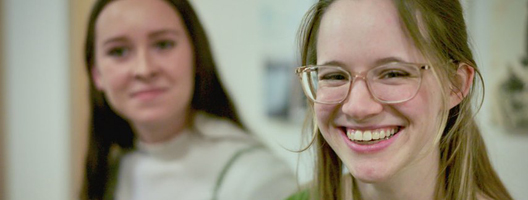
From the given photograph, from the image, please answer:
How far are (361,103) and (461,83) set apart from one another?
0.14 metres

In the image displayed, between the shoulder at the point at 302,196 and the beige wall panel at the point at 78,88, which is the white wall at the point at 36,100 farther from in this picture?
the shoulder at the point at 302,196

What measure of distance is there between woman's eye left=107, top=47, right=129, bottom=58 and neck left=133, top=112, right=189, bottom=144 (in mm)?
156

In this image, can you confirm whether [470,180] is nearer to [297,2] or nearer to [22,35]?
[297,2]

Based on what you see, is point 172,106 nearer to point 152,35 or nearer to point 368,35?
point 152,35

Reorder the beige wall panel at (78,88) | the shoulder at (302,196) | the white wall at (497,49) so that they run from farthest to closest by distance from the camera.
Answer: the beige wall panel at (78,88) < the white wall at (497,49) < the shoulder at (302,196)

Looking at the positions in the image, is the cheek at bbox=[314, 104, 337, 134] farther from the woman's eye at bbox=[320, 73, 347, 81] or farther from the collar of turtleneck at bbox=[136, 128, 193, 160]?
the collar of turtleneck at bbox=[136, 128, 193, 160]

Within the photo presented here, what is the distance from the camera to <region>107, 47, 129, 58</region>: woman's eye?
3.20 ft

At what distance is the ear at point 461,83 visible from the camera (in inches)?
23.2

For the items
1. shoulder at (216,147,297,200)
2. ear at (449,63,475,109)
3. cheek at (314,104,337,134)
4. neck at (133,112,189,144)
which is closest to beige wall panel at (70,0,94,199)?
neck at (133,112,189,144)

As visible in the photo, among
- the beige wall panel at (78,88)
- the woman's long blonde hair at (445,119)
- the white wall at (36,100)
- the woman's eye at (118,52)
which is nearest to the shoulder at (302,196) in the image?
the woman's long blonde hair at (445,119)

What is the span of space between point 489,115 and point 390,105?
1.57 feet

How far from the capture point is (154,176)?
1.06m

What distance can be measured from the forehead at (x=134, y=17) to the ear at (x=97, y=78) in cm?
11

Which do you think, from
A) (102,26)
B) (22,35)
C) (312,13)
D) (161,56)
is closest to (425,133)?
(312,13)
